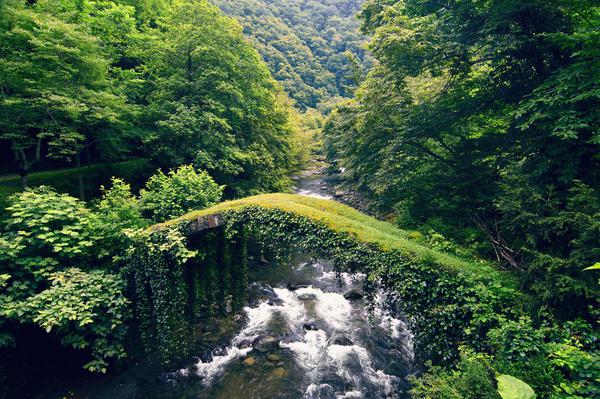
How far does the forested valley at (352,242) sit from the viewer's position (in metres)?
5.92

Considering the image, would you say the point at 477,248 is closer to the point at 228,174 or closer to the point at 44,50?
the point at 228,174

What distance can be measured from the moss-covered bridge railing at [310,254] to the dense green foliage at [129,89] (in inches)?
275

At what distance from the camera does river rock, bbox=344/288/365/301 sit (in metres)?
13.5

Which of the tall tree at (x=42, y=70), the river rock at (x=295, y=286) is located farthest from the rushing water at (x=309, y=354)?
the tall tree at (x=42, y=70)

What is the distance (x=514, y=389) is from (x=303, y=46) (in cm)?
11055

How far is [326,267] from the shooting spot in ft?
53.5

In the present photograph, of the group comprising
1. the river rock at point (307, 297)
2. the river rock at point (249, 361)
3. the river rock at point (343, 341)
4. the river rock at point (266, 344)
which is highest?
the river rock at point (307, 297)

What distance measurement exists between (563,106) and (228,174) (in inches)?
691

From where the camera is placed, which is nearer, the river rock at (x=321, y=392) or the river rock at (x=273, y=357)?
the river rock at (x=321, y=392)

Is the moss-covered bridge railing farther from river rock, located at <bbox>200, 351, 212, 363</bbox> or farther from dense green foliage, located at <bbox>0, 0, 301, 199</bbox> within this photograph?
dense green foliage, located at <bbox>0, 0, 301, 199</bbox>

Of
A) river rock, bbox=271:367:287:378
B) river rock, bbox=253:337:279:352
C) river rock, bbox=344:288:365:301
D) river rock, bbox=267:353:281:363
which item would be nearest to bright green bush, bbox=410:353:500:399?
river rock, bbox=271:367:287:378

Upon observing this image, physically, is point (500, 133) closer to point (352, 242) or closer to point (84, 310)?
point (352, 242)

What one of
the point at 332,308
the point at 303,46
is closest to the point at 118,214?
the point at 332,308

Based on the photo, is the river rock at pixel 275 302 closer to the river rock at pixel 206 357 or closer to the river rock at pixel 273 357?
the river rock at pixel 273 357
